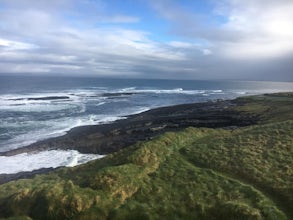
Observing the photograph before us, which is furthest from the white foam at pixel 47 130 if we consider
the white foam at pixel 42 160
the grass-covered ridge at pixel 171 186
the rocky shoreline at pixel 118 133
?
the grass-covered ridge at pixel 171 186

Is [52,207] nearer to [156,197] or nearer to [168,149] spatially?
[156,197]

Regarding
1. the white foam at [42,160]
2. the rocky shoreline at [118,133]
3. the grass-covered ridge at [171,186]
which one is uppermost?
the grass-covered ridge at [171,186]

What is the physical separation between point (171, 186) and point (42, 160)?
26.6m

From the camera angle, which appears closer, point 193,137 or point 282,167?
point 282,167

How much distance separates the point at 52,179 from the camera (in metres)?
20.3

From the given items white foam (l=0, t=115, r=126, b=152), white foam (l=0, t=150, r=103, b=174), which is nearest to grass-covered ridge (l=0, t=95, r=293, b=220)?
white foam (l=0, t=150, r=103, b=174)

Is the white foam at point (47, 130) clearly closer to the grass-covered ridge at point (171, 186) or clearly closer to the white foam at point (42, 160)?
the white foam at point (42, 160)

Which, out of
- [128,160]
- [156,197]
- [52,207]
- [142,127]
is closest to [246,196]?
[156,197]

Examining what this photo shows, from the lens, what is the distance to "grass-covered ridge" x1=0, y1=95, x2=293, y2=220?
1496 centimetres

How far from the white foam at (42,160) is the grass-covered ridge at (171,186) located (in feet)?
55.6

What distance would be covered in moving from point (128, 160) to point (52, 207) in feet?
20.8

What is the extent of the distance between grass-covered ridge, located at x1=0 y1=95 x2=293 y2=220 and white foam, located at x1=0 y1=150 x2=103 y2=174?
668 inches

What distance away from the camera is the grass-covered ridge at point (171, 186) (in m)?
15.0

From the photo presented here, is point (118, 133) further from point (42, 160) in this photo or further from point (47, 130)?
point (47, 130)
